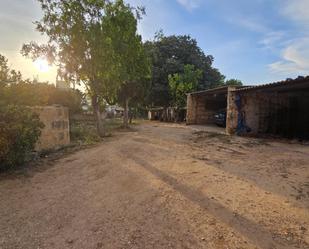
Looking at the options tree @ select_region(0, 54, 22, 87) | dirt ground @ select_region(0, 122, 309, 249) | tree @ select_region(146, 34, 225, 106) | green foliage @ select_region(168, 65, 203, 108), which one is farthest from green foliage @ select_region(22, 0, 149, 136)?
tree @ select_region(146, 34, 225, 106)

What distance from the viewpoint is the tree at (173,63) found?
110ft

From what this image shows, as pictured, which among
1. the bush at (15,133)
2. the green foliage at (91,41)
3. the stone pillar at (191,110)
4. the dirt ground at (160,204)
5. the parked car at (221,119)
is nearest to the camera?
the dirt ground at (160,204)

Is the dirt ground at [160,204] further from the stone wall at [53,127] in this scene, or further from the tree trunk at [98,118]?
the tree trunk at [98,118]

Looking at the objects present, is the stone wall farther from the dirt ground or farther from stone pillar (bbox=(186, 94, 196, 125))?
stone pillar (bbox=(186, 94, 196, 125))

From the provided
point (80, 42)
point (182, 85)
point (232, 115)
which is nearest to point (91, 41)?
point (80, 42)

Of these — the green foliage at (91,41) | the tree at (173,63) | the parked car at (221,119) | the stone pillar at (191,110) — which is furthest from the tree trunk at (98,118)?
the tree at (173,63)

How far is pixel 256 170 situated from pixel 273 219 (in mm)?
2771

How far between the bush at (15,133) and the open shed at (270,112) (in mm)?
10196

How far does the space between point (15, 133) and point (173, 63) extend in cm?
2808

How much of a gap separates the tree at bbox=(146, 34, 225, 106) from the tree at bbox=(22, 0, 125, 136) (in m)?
18.9

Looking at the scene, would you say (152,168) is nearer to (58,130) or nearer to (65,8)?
(58,130)

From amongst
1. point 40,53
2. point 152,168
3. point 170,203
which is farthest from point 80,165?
point 40,53

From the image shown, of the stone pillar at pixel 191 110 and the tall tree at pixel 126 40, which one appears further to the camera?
the stone pillar at pixel 191 110

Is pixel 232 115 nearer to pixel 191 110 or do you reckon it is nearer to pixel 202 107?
pixel 191 110
